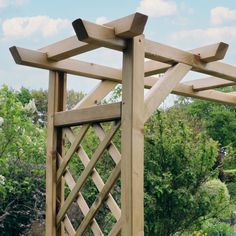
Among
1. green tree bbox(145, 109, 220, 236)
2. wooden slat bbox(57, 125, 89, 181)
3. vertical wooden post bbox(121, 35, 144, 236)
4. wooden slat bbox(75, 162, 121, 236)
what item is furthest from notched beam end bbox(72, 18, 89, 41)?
green tree bbox(145, 109, 220, 236)

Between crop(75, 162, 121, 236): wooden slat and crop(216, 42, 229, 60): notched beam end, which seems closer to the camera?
crop(75, 162, 121, 236): wooden slat

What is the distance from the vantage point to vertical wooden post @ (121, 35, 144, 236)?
2.70 metres

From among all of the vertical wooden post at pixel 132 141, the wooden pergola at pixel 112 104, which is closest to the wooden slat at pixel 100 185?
the wooden pergola at pixel 112 104

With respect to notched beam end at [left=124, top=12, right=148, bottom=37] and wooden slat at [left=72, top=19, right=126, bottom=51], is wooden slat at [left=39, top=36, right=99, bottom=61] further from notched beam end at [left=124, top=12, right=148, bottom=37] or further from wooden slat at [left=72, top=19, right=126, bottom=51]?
notched beam end at [left=124, top=12, right=148, bottom=37]

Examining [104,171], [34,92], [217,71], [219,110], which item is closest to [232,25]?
[219,110]

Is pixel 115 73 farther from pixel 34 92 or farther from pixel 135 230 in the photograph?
pixel 34 92

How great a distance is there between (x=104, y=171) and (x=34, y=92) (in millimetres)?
13290

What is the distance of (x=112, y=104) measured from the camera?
2.97 metres

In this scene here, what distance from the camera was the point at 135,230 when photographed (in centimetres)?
268

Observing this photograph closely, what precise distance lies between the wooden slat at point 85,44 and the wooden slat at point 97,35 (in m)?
0.05

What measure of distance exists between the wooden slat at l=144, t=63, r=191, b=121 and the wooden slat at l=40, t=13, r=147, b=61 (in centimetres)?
45

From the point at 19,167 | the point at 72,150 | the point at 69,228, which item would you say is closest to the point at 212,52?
the point at 72,150

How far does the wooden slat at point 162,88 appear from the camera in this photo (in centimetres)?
293

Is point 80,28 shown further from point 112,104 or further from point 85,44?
point 112,104
